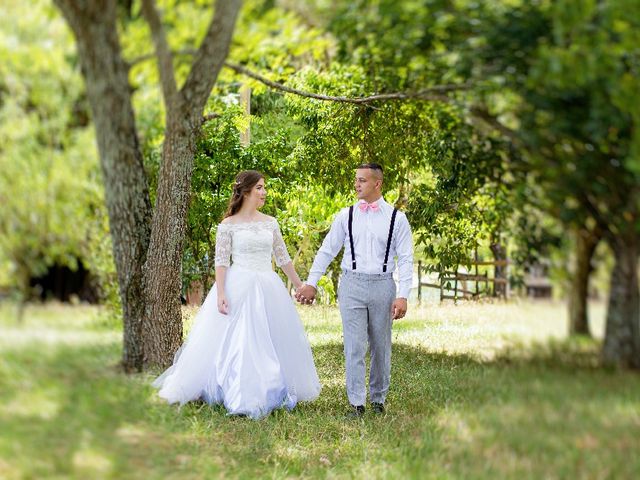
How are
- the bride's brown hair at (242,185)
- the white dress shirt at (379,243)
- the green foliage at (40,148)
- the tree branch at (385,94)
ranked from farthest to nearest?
1. the bride's brown hair at (242,185)
2. the white dress shirt at (379,243)
3. the tree branch at (385,94)
4. the green foliage at (40,148)

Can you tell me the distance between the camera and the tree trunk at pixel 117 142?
11.7 feet

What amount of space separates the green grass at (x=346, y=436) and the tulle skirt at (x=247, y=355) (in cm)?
49

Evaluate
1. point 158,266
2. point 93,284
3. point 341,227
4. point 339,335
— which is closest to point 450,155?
point 341,227

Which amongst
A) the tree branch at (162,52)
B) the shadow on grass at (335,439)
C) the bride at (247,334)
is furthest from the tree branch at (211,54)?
the bride at (247,334)

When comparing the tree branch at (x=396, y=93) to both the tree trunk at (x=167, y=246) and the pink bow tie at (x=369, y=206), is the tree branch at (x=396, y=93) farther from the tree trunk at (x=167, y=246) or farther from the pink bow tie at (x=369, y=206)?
the pink bow tie at (x=369, y=206)

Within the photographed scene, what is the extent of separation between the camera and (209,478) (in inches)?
174

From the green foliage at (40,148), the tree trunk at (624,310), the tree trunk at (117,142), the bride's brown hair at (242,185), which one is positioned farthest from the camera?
the bride's brown hair at (242,185)

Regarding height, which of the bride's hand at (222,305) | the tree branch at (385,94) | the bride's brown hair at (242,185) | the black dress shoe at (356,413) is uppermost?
the tree branch at (385,94)

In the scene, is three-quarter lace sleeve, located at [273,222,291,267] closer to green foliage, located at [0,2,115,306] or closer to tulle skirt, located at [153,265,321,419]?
tulle skirt, located at [153,265,321,419]

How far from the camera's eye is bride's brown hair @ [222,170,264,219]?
6.27 meters

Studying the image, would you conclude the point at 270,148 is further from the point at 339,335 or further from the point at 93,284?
the point at 93,284

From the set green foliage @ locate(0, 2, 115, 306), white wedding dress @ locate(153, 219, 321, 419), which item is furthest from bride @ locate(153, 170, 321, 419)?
green foliage @ locate(0, 2, 115, 306)

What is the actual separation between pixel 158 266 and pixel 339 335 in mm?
5794

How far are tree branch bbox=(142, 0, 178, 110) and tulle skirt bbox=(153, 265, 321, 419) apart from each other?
7.24 ft
